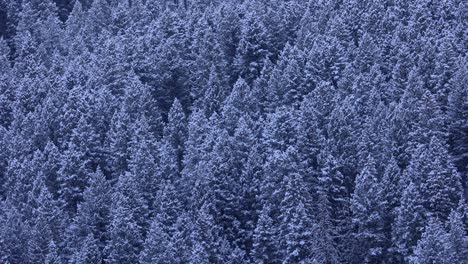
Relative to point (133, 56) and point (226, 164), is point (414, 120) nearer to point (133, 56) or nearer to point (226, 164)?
point (226, 164)

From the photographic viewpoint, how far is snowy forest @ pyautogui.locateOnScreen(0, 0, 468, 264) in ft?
212

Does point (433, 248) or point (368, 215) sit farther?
point (368, 215)

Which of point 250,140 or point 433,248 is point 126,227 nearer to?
point 250,140

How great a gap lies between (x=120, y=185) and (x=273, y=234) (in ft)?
45.1

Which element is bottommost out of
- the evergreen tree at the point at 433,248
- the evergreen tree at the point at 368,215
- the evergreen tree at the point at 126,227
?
the evergreen tree at the point at 126,227

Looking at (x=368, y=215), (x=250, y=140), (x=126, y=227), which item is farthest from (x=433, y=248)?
(x=126, y=227)

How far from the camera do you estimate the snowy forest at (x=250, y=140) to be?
6462 cm

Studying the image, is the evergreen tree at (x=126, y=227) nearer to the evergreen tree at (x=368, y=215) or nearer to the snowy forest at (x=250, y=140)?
the snowy forest at (x=250, y=140)

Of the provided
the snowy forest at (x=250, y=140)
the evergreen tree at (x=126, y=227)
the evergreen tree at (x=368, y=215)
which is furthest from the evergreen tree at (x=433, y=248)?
the evergreen tree at (x=126, y=227)

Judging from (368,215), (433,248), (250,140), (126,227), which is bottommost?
(126,227)

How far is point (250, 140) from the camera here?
74.1 metres

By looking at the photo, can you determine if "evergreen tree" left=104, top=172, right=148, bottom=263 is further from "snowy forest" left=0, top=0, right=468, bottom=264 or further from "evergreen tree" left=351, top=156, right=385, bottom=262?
"evergreen tree" left=351, top=156, right=385, bottom=262

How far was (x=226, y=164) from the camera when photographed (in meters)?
72.4

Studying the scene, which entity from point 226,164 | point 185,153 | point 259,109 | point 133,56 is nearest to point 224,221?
point 226,164
